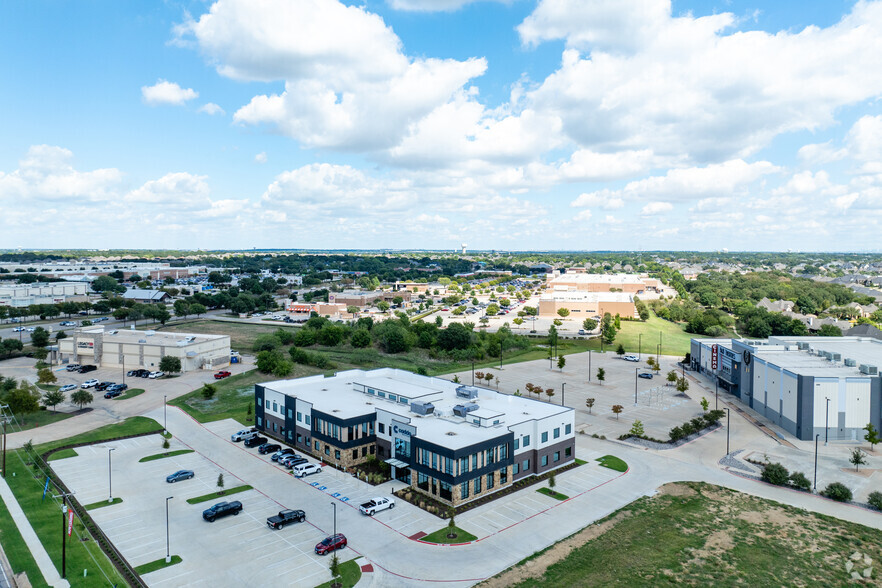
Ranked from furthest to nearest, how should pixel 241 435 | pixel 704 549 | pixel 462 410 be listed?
pixel 241 435, pixel 462 410, pixel 704 549

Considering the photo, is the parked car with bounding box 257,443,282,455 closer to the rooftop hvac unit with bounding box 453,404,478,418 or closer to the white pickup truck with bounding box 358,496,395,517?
the white pickup truck with bounding box 358,496,395,517

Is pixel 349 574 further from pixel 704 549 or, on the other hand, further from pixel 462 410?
pixel 704 549

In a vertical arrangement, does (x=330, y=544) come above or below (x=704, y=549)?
above

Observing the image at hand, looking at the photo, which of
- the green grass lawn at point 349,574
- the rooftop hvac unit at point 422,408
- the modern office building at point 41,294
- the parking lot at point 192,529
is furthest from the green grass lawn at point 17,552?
the modern office building at point 41,294

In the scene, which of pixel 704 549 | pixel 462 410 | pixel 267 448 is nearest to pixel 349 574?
pixel 462 410

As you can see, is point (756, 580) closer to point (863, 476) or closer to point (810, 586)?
point (810, 586)

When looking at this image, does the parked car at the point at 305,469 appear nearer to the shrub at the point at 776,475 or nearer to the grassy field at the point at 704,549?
the grassy field at the point at 704,549

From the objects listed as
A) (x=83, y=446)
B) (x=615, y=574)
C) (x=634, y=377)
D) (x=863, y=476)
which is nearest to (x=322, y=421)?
(x=83, y=446)
